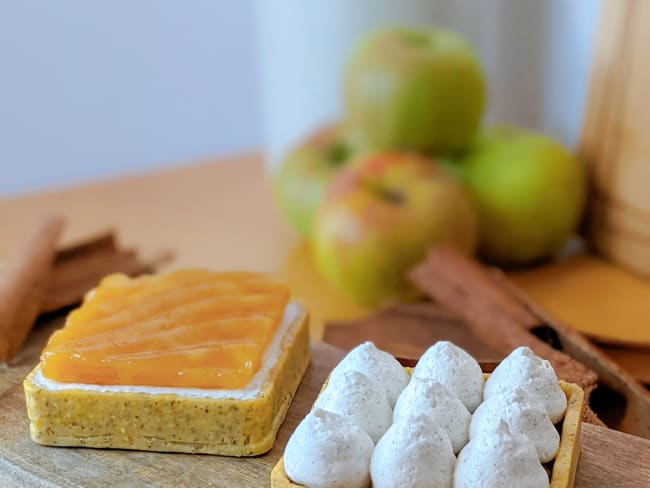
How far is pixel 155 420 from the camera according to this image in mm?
621

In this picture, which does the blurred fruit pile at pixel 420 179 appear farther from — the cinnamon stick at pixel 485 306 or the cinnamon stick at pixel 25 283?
the cinnamon stick at pixel 25 283

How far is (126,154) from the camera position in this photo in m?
1.63

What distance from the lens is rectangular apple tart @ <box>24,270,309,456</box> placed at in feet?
2.02

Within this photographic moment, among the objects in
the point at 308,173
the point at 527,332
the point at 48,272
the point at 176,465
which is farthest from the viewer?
the point at 308,173

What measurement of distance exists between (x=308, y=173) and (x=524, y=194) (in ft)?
0.80

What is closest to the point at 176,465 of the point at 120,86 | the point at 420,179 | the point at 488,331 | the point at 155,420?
the point at 155,420

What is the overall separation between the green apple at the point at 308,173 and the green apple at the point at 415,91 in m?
0.06

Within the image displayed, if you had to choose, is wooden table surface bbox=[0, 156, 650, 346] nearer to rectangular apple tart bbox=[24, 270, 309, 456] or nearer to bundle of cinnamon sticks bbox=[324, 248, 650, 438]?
bundle of cinnamon sticks bbox=[324, 248, 650, 438]

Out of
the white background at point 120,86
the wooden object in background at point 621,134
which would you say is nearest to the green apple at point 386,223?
the wooden object in background at point 621,134

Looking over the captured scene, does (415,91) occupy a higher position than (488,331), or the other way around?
(415,91)

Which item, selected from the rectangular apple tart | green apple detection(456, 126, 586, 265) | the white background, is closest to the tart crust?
the rectangular apple tart

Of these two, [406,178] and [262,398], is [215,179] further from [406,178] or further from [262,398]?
[262,398]

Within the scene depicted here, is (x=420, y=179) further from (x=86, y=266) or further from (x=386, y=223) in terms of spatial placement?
(x=86, y=266)

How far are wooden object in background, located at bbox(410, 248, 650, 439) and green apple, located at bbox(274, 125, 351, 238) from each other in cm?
21
